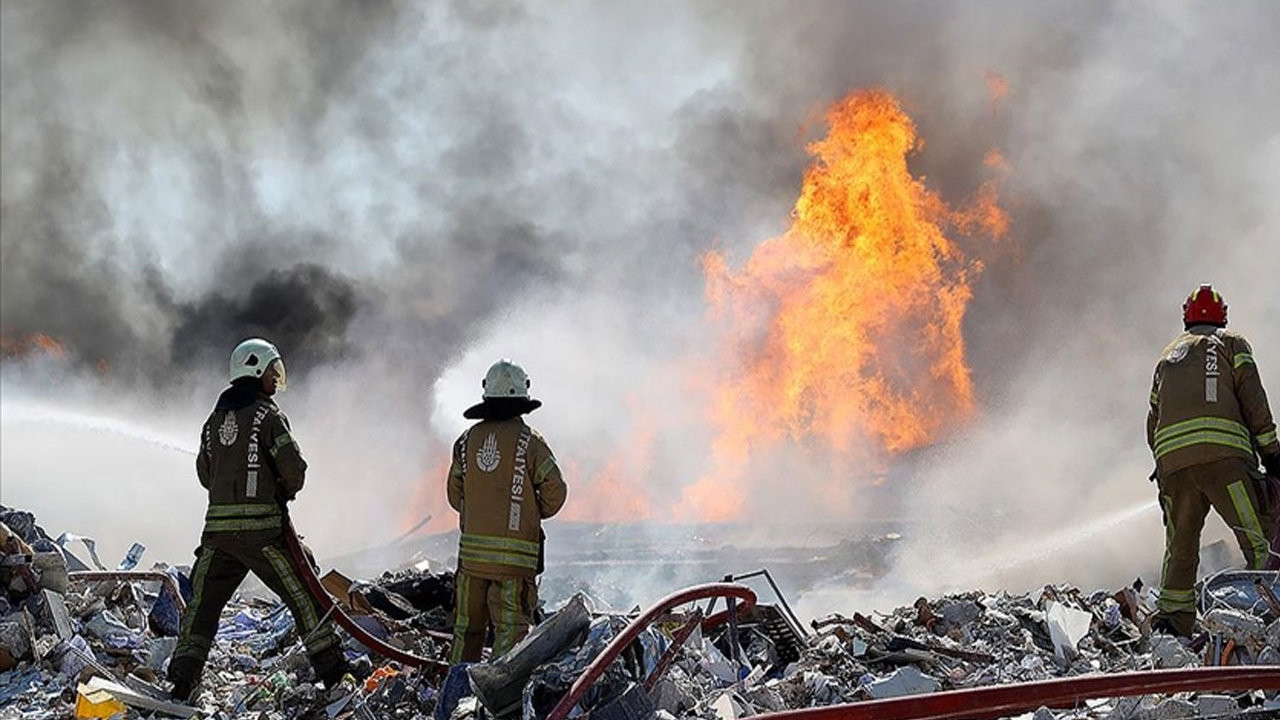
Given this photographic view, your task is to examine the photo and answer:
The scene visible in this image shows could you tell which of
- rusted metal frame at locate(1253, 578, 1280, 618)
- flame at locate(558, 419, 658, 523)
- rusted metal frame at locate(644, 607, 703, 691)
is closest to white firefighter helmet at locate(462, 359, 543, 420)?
rusted metal frame at locate(644, 607, 703, 691)

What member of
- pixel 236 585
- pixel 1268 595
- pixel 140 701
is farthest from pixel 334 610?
pixel 1268 595

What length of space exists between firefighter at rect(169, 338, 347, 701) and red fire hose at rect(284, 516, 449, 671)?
46 millimetres

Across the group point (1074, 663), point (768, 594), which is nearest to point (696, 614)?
point (1074, 663)

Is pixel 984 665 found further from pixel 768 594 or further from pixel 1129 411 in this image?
pixel 1129 411

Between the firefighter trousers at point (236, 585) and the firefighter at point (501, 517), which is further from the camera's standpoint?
the firefighter trousers at point (236, 585)

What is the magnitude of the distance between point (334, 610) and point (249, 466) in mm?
1103

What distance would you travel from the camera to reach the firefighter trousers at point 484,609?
20.9 ft

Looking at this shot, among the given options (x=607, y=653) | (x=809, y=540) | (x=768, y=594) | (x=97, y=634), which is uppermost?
(x=809, y=540)

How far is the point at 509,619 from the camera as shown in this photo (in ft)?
20.8

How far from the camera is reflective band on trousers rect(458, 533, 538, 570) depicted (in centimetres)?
639

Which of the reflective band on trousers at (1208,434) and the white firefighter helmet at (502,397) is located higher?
the white firefighter helmet at (502,397)

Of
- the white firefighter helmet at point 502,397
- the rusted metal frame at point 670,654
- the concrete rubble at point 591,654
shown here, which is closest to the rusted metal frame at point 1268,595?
the concrete rubble at point 591,654

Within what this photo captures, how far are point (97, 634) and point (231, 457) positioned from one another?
86.6 inches

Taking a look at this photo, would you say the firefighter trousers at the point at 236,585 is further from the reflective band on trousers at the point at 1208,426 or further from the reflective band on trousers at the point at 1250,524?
the reflective band on trousers at the point at 1250,524
